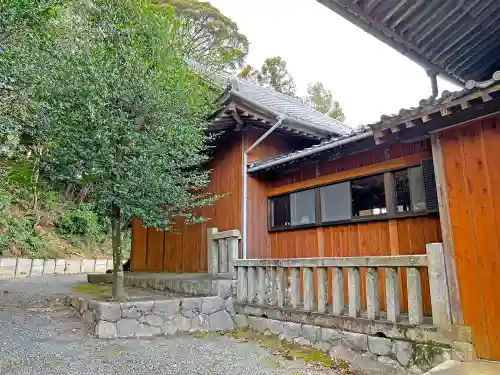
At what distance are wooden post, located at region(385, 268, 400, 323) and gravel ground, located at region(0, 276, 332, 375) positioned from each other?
1166 mm

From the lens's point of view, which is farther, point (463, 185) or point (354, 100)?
point (354, 100)

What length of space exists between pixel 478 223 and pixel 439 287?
0.78m

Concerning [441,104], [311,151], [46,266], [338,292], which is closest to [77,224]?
[46,266]

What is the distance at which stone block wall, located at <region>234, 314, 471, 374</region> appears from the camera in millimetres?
3537

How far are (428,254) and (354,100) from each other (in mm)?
30344

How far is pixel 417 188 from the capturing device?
482 cm

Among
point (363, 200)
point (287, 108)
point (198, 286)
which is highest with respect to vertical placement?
point (287, 108)

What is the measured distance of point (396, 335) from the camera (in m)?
3.87

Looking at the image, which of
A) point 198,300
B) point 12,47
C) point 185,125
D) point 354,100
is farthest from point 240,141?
point 354,100

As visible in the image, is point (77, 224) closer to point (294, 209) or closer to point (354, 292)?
point (294, 209)

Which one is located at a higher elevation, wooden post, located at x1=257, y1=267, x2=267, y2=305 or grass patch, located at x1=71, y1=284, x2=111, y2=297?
wooden post, located at x1=257, y1=267, x2=267, y2=305

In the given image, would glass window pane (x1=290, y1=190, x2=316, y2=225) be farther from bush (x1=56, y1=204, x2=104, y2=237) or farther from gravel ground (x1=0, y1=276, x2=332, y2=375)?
bush (x1=56, y1=204, x2=104, y2=237)

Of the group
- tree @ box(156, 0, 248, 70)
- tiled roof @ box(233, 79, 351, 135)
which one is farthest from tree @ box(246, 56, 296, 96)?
tiled roof @ box(233, 79, 351, 135)

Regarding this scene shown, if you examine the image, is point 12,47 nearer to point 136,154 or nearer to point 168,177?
point 136,154
